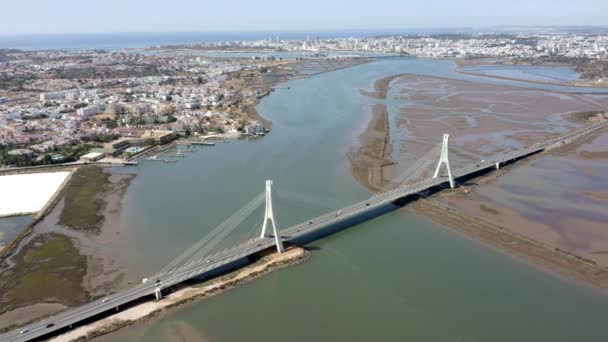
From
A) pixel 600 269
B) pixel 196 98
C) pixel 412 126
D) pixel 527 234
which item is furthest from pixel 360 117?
pixel 600 269

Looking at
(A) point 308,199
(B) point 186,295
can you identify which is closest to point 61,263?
(B) point 186,295

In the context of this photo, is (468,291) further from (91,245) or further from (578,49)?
(578,49)

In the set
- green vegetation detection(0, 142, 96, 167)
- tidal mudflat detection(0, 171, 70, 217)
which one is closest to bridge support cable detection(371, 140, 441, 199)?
tidal mudflat detection(0, 171, 70, 217)

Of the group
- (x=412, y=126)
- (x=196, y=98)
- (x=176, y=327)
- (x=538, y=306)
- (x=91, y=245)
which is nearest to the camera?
(x=176, y=327)

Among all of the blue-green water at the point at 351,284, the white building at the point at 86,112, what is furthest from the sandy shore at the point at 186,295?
the white building at the point at 86,112

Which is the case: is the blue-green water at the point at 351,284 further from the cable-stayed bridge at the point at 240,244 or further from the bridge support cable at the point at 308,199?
the cable-stayed bridge at the point at 240,244

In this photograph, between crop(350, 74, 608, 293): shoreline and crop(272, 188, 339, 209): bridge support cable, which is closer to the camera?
crop(350, 74, 608, 293): shoreline

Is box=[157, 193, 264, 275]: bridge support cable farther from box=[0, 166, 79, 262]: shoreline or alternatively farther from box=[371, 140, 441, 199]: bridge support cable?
box=[371, 140, 441, 199]: bridge support cable
